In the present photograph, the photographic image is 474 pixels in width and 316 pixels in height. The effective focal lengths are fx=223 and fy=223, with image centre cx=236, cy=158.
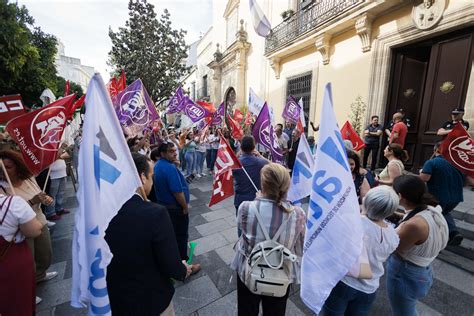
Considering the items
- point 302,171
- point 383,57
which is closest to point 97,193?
point 302,171

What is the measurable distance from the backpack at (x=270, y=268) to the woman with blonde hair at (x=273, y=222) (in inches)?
2.4

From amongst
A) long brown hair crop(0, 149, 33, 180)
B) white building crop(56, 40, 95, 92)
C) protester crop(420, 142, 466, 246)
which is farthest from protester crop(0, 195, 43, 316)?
white building crop(56, 40, 95, 92)

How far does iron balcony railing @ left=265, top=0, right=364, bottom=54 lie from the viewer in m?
7.85

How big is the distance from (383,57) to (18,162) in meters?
8.72

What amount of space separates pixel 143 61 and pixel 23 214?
14081 millimetres

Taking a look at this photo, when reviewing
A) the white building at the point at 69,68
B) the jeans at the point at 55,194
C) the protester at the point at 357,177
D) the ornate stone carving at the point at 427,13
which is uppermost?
the white building at the point at 69,68

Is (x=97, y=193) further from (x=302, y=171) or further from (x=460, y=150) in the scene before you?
(x=460, y=150)

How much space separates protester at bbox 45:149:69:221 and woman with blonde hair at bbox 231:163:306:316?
13.6 feet

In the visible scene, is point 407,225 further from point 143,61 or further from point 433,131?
point 143,61

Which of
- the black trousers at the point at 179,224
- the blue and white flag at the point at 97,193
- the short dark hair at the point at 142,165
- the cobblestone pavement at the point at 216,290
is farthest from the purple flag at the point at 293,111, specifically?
the blue and white flag at the point at 97,193

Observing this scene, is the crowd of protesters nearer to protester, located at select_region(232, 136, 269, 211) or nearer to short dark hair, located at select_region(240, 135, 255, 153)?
protester, located at select_region(232, 136, 269, 211)

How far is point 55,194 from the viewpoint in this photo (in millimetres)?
4371

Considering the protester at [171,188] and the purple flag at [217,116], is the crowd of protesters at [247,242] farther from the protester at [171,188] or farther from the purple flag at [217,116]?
the purple flag at [217,116]

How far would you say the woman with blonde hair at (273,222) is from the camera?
1589 mm
